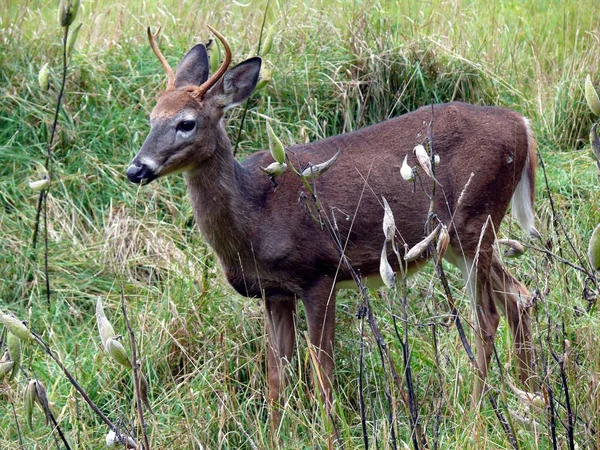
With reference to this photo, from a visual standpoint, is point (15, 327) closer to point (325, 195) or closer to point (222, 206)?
point (222, 206)

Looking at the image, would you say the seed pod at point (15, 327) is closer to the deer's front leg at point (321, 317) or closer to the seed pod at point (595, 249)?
the seed pod at point (595, 249)

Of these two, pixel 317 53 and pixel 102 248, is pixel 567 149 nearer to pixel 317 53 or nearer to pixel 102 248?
pixel 317 53

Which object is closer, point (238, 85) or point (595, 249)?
point (595, 249)

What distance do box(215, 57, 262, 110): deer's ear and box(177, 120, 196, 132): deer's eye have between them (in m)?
0.23

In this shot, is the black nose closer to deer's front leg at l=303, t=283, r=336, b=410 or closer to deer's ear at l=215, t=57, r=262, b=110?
deer's ear at l=215, t=57, r=262, b=110

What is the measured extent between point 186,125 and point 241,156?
1.80 meters

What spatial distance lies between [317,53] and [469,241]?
90.6 inches

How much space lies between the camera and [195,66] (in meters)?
5.28

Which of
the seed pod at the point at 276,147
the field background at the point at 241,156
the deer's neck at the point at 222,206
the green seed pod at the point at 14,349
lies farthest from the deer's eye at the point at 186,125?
the green seed pod at the point at 14,349

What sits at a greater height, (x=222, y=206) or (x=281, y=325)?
(x=222, y=206)

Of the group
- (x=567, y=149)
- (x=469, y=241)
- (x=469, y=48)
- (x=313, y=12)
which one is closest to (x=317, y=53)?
(x=313, y=12)

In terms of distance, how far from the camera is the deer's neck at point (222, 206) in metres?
4.92

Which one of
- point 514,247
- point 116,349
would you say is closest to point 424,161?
point 514,247

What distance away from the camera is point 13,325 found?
259cm
